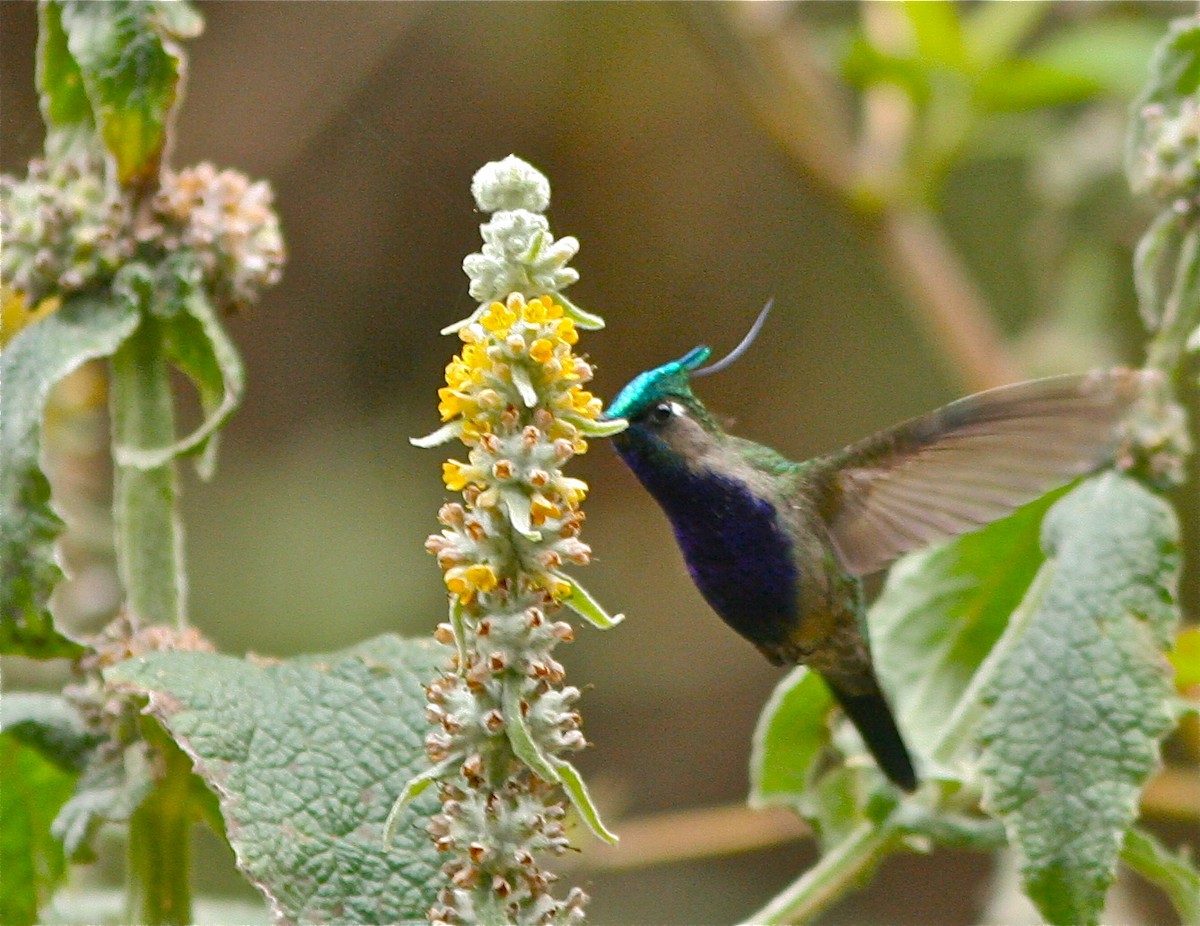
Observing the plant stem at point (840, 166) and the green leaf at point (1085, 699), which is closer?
the green leaf at point (1085, 699)

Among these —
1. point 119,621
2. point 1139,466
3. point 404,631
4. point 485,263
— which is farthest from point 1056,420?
point 404,631

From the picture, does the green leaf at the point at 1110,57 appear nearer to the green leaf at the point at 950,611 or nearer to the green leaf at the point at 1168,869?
the green leaf at the point at 950,611

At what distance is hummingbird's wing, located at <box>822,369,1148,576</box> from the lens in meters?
1.42

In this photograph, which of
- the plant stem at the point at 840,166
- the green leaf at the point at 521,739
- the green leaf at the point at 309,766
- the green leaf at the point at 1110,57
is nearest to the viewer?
the green leaf at the point at 521,739

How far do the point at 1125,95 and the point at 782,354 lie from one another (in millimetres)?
1909

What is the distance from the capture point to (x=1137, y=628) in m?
1.41

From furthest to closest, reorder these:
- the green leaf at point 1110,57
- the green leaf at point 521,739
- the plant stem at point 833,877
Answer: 1. the green leaf at point 1110,57
2. the plant stem at point 833,877
3. the green leaf at point 521,739

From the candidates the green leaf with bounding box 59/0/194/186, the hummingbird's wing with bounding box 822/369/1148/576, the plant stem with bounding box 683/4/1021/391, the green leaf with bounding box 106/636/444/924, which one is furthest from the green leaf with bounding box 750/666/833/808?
the plant stem with bounding box 683/4/1021/391

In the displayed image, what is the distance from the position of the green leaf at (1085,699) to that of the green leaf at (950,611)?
6.2 inches

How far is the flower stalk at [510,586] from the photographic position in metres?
0.91

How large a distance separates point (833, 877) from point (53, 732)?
0.72 meters

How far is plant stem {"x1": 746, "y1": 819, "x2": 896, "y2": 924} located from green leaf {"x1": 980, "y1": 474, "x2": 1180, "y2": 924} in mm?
153

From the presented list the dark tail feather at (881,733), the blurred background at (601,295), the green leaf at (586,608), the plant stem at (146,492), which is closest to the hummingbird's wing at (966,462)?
the dark tail feather at (881,733)

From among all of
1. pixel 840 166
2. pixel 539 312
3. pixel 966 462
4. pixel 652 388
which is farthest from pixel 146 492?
pixel 840 166
